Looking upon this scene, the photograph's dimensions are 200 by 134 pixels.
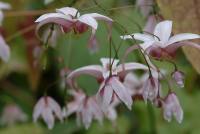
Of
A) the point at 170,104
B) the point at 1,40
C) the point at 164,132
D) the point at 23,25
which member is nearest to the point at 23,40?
the point at 23,25

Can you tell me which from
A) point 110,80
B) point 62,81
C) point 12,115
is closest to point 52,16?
point 110,80

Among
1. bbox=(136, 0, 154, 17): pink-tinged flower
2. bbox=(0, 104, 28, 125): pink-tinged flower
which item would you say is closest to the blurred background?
bbox=(0, 104, 28, 125): pink-tinged flower

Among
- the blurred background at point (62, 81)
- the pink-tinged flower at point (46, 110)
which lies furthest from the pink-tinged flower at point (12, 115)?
the pink-tinged flower at point (46, 110)

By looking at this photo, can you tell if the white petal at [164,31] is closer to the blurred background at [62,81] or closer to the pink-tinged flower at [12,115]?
the blurred background at [62,81]

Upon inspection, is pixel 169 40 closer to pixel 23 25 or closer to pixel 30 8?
pixel 23 25

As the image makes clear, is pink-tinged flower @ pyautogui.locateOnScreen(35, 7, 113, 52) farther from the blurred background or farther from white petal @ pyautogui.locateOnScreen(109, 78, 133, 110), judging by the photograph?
the blurred background
